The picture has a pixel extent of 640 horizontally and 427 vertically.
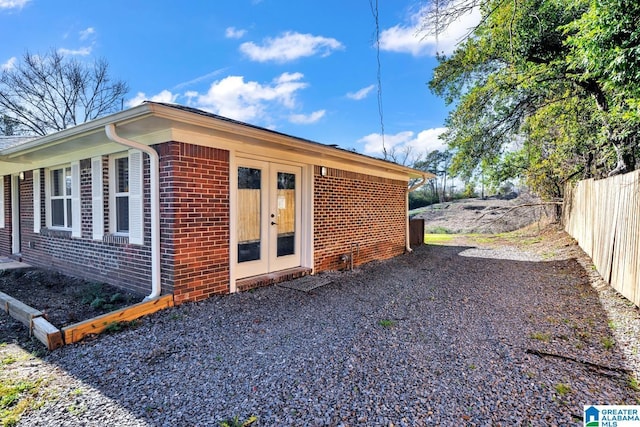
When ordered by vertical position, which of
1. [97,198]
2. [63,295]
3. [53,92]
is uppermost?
[53,92]

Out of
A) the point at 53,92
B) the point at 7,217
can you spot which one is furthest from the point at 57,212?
the point at 53,92

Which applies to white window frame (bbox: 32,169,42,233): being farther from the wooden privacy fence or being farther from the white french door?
the wooden privacy fence

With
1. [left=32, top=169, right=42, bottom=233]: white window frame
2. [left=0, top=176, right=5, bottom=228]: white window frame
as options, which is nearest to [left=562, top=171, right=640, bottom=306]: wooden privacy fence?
Answer: [left=32, top=169, right=42, bottom=233]: white window frame

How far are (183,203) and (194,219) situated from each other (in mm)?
273

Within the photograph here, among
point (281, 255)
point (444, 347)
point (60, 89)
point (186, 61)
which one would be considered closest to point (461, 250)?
point (281, 255)

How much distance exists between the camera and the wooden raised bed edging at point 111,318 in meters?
3.33

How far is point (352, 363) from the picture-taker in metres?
2.89

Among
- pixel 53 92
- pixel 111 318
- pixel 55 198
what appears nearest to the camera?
pixel 111 318

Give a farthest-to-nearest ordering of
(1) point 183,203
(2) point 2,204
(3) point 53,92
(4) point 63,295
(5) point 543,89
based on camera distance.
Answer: (3) point 53,92, (5) point 543,89, (2) point 2,204, (4) point 63,295, (1) point 183,203

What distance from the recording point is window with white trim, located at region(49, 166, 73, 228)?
634 cm

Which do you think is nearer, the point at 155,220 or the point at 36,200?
the point at 155,220

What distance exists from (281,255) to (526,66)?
7.67m

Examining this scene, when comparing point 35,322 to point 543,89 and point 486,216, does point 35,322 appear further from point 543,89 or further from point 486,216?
point 486,216

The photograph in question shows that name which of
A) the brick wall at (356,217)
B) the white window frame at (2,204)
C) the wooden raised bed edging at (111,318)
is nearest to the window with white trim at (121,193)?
the wooden raised bed edging at (111,318)
